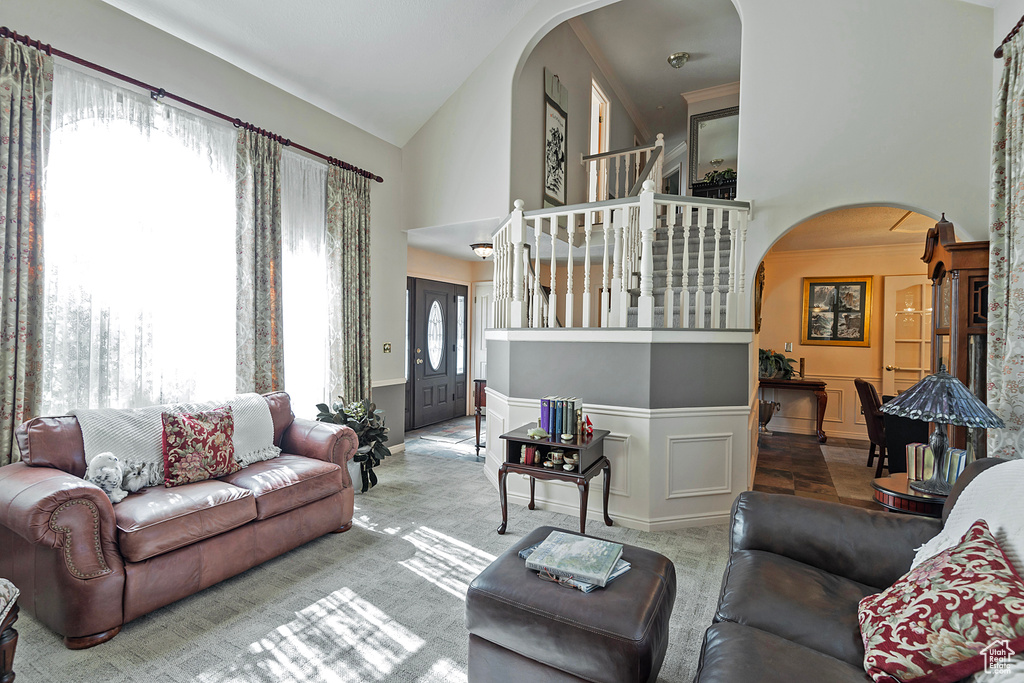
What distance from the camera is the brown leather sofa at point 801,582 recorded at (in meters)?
1.26

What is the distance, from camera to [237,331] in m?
3.75

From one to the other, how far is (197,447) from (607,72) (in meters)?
7.36

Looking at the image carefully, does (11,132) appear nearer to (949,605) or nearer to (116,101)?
(116,101)

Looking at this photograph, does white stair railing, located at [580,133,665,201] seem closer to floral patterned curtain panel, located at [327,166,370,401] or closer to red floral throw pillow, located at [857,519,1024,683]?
floral patterned curtain panel, located at [327,166,370,401]

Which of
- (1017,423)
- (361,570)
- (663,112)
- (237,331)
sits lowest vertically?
(361,570)

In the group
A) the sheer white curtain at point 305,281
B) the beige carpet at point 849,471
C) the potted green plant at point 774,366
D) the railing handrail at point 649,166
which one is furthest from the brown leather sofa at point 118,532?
the potted green plant at point 774,366

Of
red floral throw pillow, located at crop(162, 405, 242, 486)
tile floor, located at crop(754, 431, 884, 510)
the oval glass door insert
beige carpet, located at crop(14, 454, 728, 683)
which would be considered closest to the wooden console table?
tile floor, located at crop(754, 431, 884, 510)

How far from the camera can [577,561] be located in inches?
68.7

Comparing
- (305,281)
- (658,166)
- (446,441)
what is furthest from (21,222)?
(658,166)

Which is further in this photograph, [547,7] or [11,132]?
[547,7]

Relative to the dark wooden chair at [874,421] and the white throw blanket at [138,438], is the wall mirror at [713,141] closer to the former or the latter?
the dark wooden chair at [874,421]

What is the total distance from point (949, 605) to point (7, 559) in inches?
146

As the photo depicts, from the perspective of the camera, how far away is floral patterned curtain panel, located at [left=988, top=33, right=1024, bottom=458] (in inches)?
96.5

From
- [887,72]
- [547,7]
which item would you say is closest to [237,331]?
[547,7]
